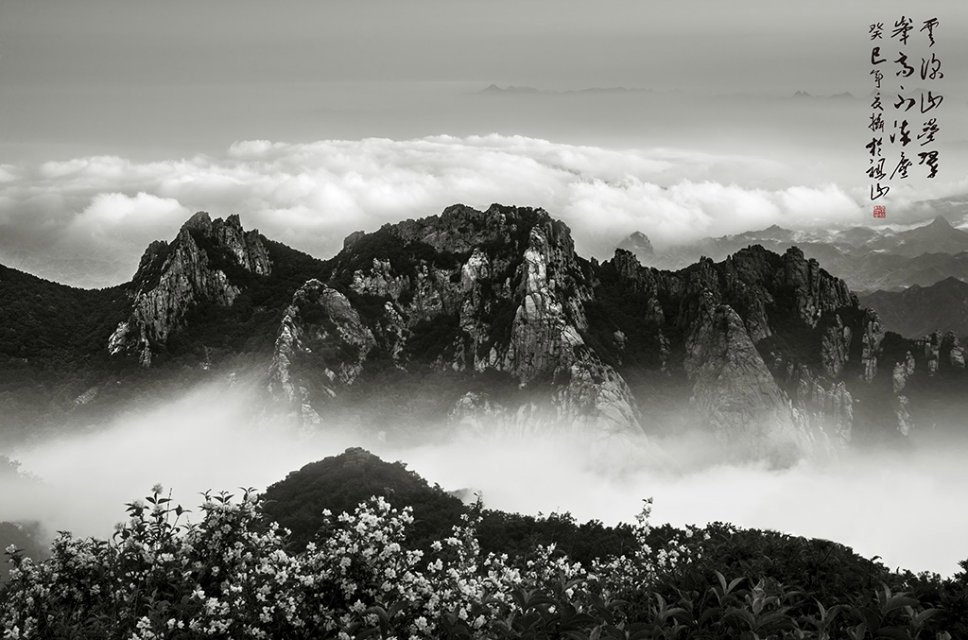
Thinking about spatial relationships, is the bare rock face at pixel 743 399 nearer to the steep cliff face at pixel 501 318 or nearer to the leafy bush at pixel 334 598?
the steep cliff face at pixel 501 318

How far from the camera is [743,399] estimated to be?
186 m

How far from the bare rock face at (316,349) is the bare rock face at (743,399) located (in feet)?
301

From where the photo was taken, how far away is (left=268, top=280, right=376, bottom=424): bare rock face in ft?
540

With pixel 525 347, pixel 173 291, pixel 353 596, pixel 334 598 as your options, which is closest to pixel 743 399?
pixel 525 347

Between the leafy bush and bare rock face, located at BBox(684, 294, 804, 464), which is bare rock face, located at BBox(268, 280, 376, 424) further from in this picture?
the leafy bush

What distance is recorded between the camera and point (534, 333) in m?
174

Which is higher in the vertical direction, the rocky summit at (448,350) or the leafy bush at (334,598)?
the rocky summit at (448,350)

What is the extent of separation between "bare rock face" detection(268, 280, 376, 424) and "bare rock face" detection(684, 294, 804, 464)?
9186cm

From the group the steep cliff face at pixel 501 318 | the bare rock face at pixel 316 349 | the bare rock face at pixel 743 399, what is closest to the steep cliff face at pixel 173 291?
the bare rock face at pixel 316 349

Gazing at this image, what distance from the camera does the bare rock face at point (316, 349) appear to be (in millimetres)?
164625

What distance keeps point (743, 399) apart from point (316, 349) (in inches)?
4351

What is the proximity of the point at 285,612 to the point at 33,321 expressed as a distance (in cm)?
21415

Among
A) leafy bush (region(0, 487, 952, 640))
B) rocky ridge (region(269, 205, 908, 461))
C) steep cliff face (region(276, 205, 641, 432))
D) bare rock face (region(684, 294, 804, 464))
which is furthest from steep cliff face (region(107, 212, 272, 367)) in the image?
leafy bush (region(0, 487, 952, 640))

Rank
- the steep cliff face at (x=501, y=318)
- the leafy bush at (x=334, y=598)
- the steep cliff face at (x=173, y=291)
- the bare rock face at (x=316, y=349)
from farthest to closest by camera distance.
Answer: the steep cliff face at (x=173, y=291)
the steep cliff face at (x=501, y=318)
the bare rock face at (x=316, y=349)
the leafy bush at (x=334, y=598)
